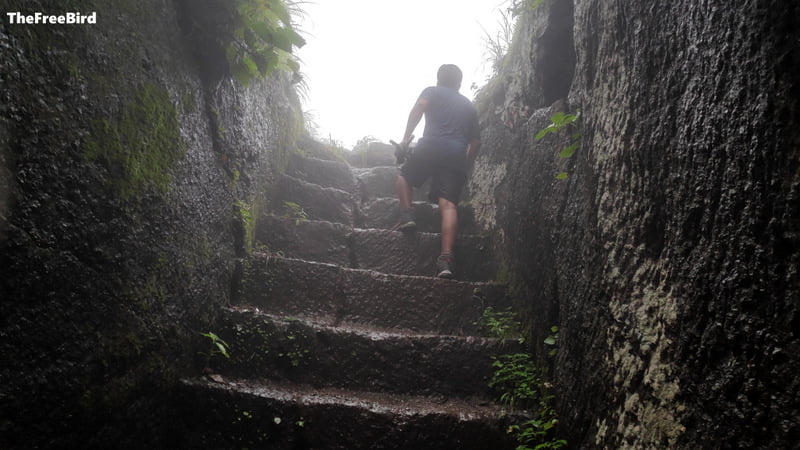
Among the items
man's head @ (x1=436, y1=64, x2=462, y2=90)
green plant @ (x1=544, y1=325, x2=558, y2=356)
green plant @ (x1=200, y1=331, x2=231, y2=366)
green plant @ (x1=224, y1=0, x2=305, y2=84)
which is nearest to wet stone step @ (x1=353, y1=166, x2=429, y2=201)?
man's head @ (x1=436, y1=64, x2=462, y2=90)

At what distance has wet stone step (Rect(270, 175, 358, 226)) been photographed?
3.76 metres

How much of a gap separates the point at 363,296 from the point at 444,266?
681 millimetres

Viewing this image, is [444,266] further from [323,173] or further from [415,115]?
[323,173]

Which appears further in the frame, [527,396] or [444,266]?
[444,266]

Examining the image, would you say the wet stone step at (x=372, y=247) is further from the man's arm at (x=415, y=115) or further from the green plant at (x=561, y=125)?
the green plant at (x=561, y=125)

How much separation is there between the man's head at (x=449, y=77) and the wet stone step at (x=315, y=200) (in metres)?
1.49

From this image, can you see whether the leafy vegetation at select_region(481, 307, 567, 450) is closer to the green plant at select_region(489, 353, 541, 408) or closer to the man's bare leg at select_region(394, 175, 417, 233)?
the green plant at select_region(489, 353, 541, 408)

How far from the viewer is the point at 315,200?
12.7 feet

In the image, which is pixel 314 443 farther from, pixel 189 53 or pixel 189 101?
pixel 189 53

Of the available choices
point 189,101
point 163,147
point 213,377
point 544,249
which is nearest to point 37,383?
point 213,377

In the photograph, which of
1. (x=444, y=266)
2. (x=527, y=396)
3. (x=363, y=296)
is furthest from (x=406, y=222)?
(x=527, y=396)

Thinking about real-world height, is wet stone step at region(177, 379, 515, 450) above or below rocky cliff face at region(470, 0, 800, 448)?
below

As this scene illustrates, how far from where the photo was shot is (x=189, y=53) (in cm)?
218

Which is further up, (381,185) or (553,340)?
(381,185)
